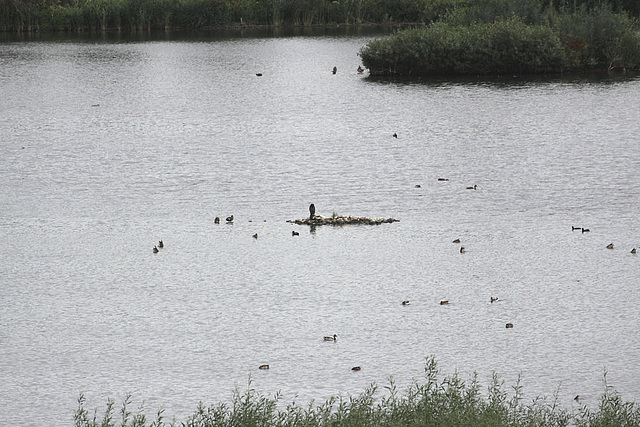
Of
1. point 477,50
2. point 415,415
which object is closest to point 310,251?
point 415,415

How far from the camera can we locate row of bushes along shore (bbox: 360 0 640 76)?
32688 millimetres

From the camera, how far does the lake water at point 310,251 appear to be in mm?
8992

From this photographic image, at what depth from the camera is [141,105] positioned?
92.3 ft

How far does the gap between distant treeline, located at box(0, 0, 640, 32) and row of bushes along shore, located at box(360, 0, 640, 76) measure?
2115 centimetres

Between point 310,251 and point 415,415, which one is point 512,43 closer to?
point 310,251

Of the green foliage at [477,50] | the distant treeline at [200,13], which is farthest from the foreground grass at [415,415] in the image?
the distant treeline at [200,13]

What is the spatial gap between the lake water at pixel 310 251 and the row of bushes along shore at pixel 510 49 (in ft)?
20.4

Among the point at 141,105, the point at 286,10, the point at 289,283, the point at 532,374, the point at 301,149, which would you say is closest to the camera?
the point at 532,374

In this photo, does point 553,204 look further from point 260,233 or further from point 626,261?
point 260,233

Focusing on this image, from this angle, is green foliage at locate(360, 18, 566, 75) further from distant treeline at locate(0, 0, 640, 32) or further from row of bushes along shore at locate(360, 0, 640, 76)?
distant treeline at locate(0, 0, 640, 32)

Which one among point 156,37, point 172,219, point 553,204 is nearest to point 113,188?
point 172,219

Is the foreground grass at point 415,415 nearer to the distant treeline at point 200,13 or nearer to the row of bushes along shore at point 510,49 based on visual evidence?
the row of bushes along shore at point 510,49

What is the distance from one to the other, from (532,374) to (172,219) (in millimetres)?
7377

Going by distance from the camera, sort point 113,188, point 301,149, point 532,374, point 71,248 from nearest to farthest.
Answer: point 532,374
point 71,248
point 113,188
point 301,149
